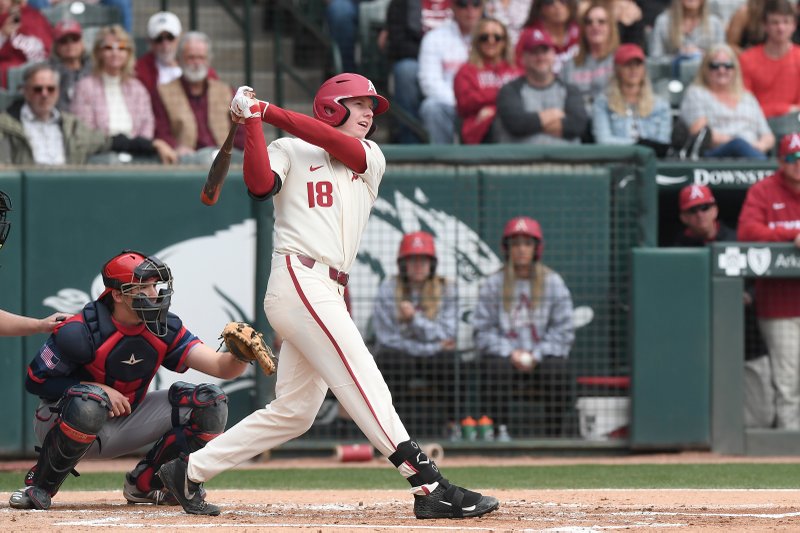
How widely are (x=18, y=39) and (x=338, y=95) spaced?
553cm

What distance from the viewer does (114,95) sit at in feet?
32.3

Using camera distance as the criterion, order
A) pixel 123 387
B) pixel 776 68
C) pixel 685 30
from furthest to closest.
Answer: pixel 685 30 → pixel 776 68 → pixel 123 387

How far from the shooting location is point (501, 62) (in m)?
10.3

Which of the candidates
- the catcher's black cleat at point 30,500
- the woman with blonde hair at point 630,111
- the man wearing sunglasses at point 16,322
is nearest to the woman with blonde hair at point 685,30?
the woman with blonde hair at point 630,111

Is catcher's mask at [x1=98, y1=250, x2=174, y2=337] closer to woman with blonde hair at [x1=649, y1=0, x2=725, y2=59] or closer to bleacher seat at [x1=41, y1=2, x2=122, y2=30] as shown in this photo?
bleacher seat at [x1=41, y1=2, x2=122, y2=30]

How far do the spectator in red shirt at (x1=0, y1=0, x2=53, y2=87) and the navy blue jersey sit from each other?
5011 mm

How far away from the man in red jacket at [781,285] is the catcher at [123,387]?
14.7 feet

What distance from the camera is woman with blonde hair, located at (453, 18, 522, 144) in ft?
32.8

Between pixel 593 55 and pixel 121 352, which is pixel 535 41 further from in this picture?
pixel 121 352

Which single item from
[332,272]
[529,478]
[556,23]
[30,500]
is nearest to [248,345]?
[332,272]

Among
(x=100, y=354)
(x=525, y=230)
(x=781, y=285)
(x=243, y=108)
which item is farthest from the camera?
(x=781, y=285)

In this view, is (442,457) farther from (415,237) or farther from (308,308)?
(308,308)

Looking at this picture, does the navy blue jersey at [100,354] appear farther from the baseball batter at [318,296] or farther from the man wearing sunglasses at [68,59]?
the man wearing sunglasses at [68,59]

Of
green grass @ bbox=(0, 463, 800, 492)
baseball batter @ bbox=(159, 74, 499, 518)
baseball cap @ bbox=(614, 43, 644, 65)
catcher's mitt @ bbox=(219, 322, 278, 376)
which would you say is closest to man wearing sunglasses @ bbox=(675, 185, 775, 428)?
green grass @ bbox=(0, 463, 800, 492)
